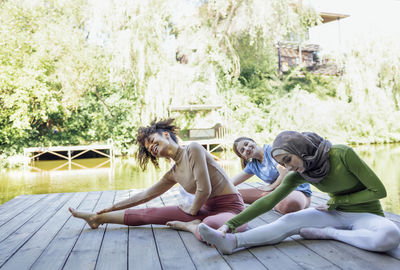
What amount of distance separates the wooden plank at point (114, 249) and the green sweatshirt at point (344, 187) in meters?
0.60

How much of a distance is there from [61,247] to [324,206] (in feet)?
5.16

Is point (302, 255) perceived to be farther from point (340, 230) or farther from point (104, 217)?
point (104, 217)

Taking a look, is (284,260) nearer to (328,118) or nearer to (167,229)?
(167,229)

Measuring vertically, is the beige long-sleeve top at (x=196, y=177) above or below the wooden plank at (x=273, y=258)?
above

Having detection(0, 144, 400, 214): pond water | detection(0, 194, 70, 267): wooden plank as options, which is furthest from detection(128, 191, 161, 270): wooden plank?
detection(0, 144, 400, 214): pond water

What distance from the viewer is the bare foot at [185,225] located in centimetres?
244

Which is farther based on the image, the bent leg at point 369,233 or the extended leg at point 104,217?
the extended leg at point 104,217

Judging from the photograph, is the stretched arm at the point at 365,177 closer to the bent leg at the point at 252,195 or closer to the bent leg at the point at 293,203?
the bent leg at the point at 293,203

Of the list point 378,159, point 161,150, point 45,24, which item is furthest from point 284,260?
point 45,24

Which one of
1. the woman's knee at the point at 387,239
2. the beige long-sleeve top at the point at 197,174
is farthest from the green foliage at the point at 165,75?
the woman's knee at the point at 387,239

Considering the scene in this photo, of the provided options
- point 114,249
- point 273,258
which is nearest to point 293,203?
point 273,258

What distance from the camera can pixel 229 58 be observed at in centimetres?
1393

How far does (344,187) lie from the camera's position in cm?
198

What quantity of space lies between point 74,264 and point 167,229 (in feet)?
2.56
